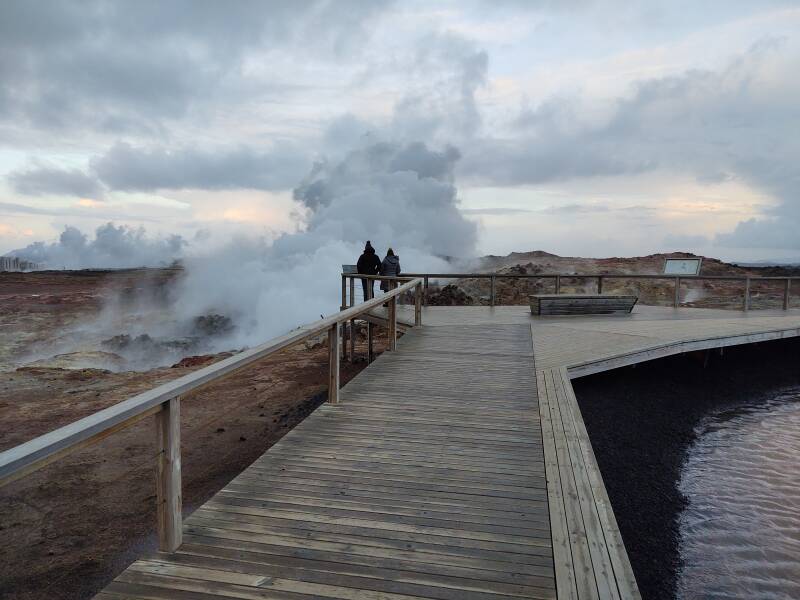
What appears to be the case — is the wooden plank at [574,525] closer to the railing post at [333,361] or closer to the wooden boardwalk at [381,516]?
the wooden boardwalk at [381,516]

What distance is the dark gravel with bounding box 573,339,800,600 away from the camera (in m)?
4.98

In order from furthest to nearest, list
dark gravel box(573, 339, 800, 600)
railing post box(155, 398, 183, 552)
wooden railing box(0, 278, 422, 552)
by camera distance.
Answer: dark gravel box(573, 339, 800, 600), railing post box(155, 398, 183, 552), wooden railing box(0, 278, 422, 552)

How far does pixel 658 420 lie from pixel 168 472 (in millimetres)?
7824

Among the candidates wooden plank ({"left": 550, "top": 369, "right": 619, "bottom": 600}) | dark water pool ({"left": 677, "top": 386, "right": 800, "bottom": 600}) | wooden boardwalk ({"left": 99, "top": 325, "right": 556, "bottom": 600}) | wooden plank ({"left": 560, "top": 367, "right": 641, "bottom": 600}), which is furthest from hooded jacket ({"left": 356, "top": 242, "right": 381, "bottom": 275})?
wooden plank ({"left": 560, "top": 367, "right": 641, "bottom": 600})

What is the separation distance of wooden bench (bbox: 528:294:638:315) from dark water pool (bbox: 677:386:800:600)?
14.5 feet

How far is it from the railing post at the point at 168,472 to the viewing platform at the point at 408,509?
0.03 ft

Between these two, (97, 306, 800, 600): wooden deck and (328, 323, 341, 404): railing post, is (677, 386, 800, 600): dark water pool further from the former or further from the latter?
(328, 323, 341, 404): railing post

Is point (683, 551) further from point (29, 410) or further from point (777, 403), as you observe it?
point (29, 410)

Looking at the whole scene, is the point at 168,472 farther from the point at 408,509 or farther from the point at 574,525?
the point at 574,525

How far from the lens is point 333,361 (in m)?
5.43

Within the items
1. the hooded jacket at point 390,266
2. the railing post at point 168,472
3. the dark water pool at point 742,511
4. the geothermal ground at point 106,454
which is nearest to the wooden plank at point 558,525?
the dark water pool at point 742,511

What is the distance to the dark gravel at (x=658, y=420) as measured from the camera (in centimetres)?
498

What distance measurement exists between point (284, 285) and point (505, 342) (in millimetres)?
32978

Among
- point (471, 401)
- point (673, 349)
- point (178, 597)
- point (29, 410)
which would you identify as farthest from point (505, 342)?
point (29, 410)
